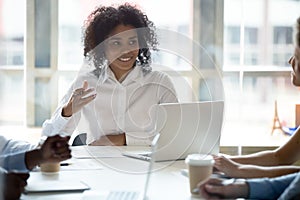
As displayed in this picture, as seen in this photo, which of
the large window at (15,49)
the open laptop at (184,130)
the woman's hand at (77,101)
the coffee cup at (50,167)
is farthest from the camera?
the large window at (15,49)

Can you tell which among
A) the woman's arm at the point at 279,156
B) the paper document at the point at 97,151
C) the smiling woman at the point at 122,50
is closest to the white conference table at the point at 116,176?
the paper document at the point at 97,151

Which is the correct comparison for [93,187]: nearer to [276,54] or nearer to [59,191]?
[59,191]

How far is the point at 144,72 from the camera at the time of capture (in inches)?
95.5

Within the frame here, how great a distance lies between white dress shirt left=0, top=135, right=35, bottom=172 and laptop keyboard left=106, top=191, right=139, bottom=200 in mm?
234

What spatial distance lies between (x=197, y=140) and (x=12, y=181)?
0.69m

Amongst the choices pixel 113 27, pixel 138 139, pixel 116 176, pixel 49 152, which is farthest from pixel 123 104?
pixel 49 152

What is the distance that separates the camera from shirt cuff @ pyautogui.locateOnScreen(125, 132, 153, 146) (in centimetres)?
212

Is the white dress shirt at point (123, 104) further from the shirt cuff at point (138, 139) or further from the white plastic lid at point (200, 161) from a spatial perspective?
the white plastic lid at point (200, 161)

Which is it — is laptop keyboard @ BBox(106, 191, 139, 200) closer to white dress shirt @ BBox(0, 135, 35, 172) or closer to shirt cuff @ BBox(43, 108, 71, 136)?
white dress shirt @ BBox(0, 135, 35, 172)

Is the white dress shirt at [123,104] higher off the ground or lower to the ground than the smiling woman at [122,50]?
lower

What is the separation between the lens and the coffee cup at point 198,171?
1.40 metres

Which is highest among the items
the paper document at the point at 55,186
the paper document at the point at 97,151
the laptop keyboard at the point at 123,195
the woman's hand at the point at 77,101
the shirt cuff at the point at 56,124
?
the woman's hand at the point at 77,101

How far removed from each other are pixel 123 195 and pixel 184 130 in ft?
1.57

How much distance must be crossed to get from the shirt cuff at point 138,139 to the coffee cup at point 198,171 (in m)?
0.61
